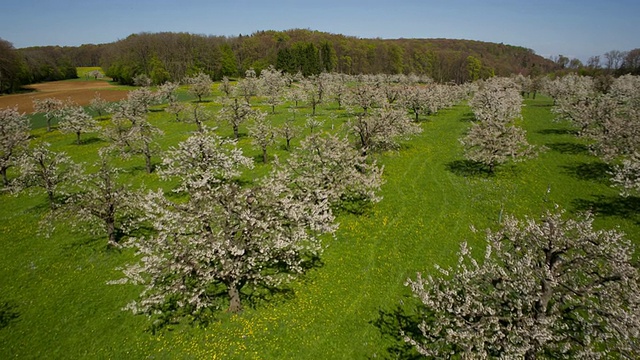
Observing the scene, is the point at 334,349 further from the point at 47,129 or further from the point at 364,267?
the point at 47,129

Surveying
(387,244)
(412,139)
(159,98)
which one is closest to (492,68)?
(412,139)

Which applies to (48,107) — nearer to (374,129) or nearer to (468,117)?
(374,129)

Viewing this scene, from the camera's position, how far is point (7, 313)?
20672 millimetres

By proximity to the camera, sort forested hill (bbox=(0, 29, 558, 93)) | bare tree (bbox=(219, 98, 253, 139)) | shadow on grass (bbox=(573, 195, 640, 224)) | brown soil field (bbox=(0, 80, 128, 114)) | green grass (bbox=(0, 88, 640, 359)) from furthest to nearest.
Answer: forested hill (bbox=(0, 29, 558, 93)) → brown soil field (bbox=(0, 80, 128, 114)) → bare tree (bbox=(219, 98, 253, 139)) → shadow on grass (bbox=(573, 195, 640, 224)) → green grass (bbox=(0, 88, 640, 359))

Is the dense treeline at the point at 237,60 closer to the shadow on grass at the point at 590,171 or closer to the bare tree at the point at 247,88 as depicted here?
the bare tree at the point at 247,88

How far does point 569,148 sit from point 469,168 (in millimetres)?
18581

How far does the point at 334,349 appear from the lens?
56.5ft

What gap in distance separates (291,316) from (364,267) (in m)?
6.80

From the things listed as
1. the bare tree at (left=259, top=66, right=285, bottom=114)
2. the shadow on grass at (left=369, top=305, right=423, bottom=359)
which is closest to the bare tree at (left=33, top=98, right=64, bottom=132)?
the bare tree at (left=259, top=66, right=285, bottom=114)

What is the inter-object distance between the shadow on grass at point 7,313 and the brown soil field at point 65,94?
2916 inches

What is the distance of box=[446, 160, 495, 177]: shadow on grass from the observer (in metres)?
38.6

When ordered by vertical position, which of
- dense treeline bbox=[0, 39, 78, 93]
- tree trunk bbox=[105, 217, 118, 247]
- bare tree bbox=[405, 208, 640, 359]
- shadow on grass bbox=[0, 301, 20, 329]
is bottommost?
shadow on grass bbox=[0, 301, 20, 329]

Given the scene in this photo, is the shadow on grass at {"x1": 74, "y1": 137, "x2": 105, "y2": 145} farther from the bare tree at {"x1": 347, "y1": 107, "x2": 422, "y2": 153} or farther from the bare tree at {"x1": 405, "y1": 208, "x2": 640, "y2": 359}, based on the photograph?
the bare tree at {"x1": 405, "y1": 208, "x2": 640, "y2": 359}

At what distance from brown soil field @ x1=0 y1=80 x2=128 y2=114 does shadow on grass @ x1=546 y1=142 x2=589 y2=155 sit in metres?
102
